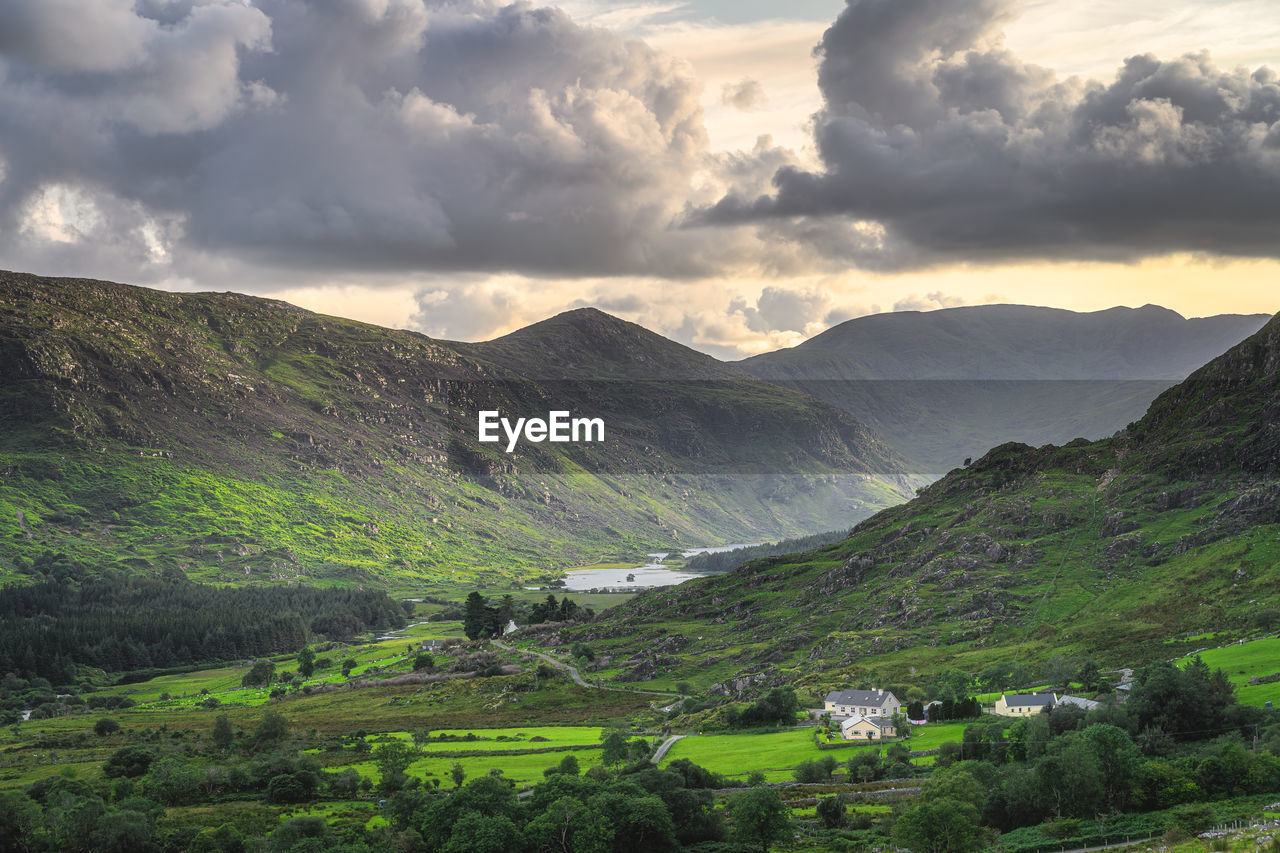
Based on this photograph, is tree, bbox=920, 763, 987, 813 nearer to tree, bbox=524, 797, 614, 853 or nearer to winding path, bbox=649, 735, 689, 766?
tree, bbox=524, 797, 614, 853

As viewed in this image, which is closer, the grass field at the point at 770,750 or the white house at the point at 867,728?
the grass field at the point at 770,750

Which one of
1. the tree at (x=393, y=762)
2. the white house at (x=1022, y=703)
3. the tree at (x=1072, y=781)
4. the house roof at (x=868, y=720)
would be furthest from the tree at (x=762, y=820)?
the tree at (x=393, y=762)

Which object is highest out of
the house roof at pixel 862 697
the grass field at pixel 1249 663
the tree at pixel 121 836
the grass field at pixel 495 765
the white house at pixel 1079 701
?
the grass field at pixel 1249 663

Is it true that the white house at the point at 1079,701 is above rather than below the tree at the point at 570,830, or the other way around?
above

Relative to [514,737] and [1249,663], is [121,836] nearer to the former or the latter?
[514,737]

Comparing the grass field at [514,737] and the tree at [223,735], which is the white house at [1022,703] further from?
the tree at [223,735]

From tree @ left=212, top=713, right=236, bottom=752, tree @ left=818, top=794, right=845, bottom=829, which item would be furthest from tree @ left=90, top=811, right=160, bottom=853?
tree @ left=818, top=794, right=845, bottom=829

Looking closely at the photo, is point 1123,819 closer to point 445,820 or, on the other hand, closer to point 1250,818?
point 1250,818
